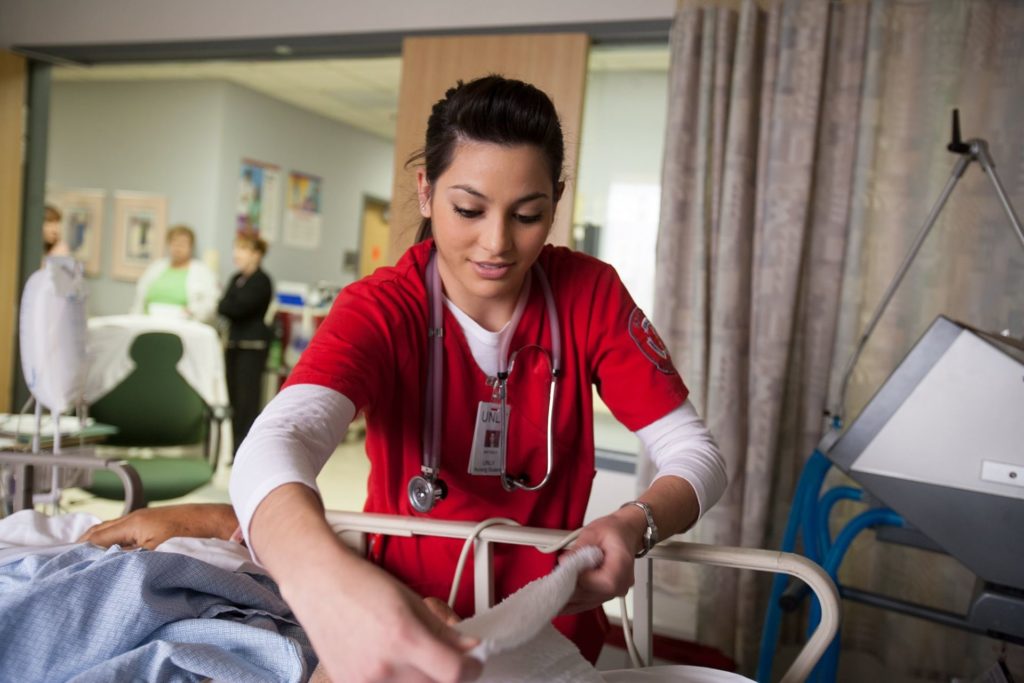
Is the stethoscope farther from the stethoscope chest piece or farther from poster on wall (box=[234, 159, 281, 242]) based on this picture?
poster on wall (box=[234, 159, 281, 242])

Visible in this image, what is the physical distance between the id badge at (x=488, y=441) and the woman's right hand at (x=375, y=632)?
52cm

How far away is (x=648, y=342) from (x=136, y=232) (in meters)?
6.29

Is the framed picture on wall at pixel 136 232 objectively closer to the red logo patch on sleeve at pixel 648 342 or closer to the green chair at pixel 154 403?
the green chair at pixel 154 403

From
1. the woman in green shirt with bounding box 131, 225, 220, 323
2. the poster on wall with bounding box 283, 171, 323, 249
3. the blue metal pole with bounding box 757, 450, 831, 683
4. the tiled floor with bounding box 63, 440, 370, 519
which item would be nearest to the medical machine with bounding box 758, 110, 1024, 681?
the blue metal pole with bounding box 757, 450, 831, 683

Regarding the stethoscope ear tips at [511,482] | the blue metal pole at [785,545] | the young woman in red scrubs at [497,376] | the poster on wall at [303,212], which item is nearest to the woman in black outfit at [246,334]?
the poster on wall at [303,212]

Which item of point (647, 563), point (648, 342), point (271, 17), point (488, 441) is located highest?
point (271, 17)

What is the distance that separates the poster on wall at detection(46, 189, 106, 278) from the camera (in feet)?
22.1

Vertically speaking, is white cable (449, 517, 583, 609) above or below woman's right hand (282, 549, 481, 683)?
below

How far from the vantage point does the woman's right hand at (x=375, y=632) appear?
575mm

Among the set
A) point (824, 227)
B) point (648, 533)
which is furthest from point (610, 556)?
point (824, 227)

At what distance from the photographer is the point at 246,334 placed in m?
5.25

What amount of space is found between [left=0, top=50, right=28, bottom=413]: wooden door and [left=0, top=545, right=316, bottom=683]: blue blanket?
3813 mm

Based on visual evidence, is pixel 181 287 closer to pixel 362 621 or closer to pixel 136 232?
pixel 136 232

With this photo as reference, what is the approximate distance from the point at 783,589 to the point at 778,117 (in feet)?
4.63
